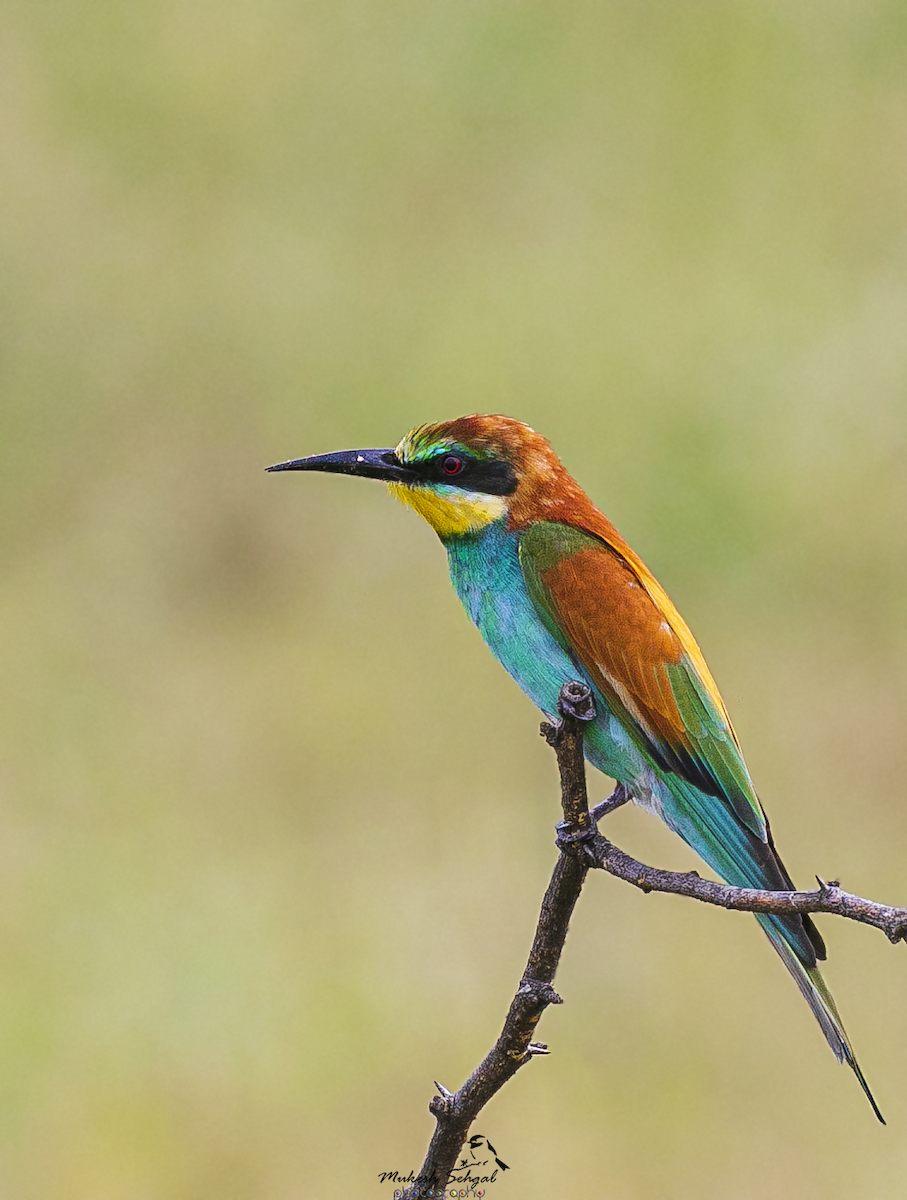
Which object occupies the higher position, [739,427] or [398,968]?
[739,427]

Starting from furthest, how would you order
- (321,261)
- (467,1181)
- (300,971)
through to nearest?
(321,261), (300,971), (467,1181)

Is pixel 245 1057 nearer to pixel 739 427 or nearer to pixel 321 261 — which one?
pixel 739 427

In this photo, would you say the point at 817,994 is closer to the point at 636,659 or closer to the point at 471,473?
the point at 636,659

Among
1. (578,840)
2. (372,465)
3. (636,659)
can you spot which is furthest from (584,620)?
(578,840)

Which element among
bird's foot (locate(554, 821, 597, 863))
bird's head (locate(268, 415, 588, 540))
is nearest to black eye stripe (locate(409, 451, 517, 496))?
bird's head (locate(268, 415, 588, 540))

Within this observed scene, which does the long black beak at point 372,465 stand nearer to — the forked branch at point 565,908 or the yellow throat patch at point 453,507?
the yellow throat patch at point 453,507

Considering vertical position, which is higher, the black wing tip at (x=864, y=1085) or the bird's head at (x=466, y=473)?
the bird's head at (x=466, y=473)

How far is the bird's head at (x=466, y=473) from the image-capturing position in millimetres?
1829

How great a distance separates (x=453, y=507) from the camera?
6.06 ft

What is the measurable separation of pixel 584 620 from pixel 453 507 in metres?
0.22

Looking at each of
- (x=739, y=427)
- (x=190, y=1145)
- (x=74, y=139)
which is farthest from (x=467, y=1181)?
(x=74, y=139)

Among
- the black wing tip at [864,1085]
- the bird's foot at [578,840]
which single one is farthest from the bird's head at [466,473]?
the black wing tip at [864,1085]

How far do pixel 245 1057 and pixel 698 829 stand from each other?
2.39 m

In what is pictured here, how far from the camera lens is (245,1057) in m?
3.84
